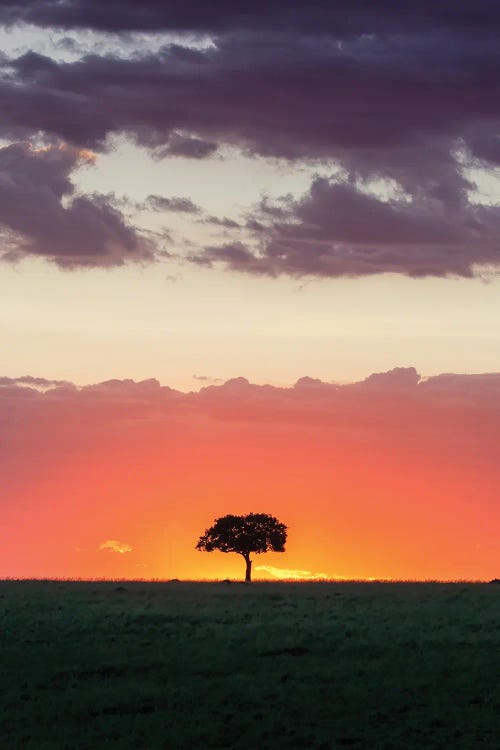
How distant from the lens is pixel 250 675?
116ft

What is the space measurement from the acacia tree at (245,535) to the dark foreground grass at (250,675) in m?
39.0

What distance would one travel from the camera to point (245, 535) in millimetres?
98250

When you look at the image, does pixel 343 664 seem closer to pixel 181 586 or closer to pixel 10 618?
pixel 10 618

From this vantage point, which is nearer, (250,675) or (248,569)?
(250,675)

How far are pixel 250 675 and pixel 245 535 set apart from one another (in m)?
63.0

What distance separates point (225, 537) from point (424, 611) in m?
45.7

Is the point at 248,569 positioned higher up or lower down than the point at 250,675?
higher up

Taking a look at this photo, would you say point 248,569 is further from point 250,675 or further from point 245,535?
point 250,675

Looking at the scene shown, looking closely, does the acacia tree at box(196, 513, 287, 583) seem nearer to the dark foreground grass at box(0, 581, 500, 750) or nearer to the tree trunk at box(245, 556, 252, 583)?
the tree trunk at box(245, 556, 252, 583)

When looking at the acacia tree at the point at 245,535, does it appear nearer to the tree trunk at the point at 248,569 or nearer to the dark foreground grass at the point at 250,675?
the tree trunk at the point at 248,569

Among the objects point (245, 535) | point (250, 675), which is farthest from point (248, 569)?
point (250, 675)

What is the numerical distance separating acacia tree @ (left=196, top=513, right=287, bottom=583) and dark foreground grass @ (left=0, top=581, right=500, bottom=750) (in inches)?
1534

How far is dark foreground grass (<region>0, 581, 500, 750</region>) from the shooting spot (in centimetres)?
2786

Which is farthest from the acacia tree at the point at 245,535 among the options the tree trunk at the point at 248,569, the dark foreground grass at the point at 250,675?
the dark foreground grass at the point at 250,675
